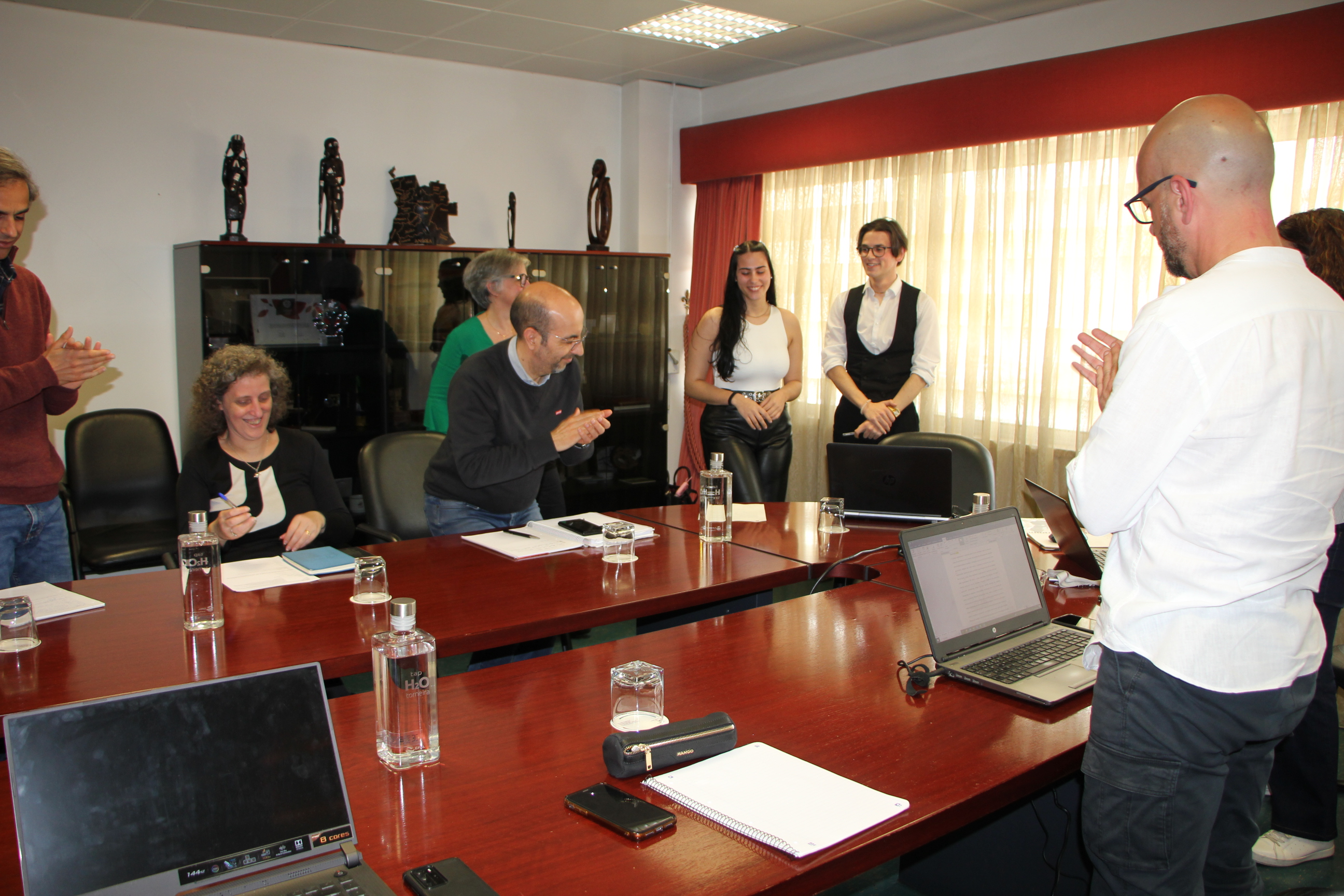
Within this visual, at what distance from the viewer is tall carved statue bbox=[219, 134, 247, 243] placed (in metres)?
4.59

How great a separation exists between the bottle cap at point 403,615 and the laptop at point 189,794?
21 cm

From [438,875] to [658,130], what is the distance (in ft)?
18.8

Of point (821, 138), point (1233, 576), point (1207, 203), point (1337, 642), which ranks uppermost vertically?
point (821, 138)

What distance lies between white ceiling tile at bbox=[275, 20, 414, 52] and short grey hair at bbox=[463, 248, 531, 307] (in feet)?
5.08

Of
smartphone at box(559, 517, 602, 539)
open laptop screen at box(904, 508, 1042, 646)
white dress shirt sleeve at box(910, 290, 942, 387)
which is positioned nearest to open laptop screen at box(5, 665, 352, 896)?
open laptop screen at box(904, 508, 1042, 646)

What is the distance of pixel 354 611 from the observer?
2107 millimetres

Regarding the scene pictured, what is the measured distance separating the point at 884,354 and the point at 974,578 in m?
2.62

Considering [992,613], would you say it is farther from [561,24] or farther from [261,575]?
[561,24]

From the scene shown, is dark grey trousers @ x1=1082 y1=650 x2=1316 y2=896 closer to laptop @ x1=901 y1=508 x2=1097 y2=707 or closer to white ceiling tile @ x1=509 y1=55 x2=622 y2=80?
laptop @ x1=901 y1=508 x2=1097 y2=707

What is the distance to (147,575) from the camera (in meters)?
2.39

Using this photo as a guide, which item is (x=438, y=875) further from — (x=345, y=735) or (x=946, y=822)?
(x=946, y=822)

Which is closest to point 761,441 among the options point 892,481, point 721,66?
point 892,481

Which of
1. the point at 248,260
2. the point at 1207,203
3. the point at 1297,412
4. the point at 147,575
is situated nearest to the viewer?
the point at 1297,412

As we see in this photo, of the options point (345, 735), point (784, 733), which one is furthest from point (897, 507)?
point (345, 735)
